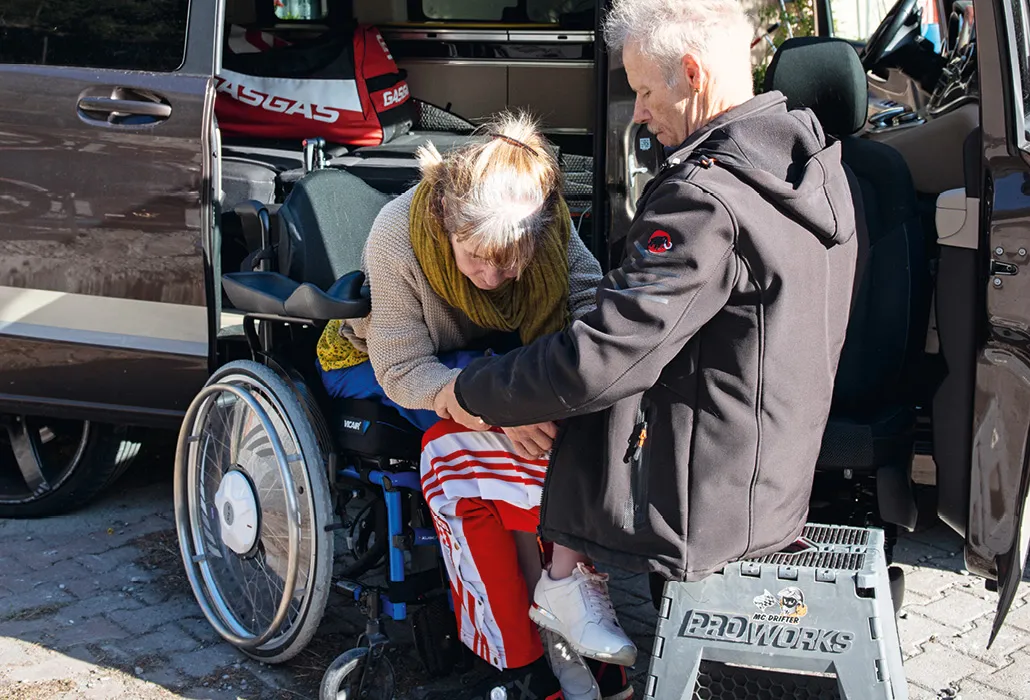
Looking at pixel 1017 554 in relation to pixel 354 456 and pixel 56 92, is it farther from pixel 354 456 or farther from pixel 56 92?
pixel 56 92

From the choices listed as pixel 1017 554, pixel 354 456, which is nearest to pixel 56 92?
pixel 354 456

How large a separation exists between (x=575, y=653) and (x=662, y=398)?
741 millimetres

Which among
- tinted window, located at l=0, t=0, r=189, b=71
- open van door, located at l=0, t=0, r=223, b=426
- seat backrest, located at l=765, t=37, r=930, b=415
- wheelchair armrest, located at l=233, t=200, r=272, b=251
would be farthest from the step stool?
tinted window, located at l=0, t=0, r=189, b=71

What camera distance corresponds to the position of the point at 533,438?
2.41m

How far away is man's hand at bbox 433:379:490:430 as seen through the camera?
252 cm

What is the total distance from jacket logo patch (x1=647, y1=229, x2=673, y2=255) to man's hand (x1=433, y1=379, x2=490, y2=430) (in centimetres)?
64

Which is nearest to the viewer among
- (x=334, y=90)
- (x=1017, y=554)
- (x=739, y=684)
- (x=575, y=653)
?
(x=739, y=684)

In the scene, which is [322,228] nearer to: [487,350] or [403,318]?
[403,318]

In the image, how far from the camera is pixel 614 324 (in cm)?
205

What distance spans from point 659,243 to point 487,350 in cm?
65

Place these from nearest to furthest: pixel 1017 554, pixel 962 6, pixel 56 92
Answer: pixel 1017 554
pixel 56 92
pixel 962 6

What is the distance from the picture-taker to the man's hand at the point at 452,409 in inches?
99.3

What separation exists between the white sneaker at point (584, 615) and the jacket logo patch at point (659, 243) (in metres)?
0.83

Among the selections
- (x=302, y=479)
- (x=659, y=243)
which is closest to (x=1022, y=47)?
(x=659, y=243)
